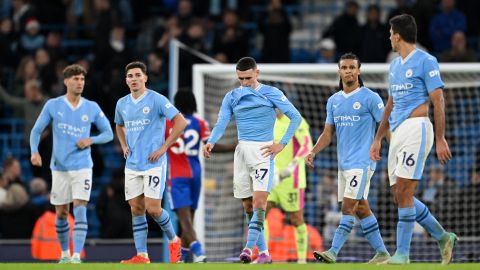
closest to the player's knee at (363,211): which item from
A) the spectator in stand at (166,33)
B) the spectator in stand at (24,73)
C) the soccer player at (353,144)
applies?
the soccer player at (353,144)

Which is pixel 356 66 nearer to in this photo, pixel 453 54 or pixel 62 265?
pixel 62 265

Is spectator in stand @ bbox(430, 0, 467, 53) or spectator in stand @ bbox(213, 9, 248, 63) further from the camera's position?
spectator in stand @ bbox(213, 9, 248, 63)

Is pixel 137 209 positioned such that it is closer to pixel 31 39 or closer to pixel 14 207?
pixel 14 207

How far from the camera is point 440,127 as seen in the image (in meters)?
10.3

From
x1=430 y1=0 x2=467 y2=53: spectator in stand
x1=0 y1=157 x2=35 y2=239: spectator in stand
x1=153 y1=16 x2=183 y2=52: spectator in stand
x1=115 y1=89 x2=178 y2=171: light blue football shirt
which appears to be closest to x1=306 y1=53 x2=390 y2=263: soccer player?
x1=115 y1=89 x2=178 y2=171: light blue football shirt

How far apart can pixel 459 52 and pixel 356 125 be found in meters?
7.30

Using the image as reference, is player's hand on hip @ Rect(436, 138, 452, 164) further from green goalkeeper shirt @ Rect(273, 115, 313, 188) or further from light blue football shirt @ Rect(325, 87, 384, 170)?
green goalkeeper shirt @ Rect(273, 115, 313, 188)

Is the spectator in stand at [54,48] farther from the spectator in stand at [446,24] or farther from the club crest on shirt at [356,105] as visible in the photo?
the club crest on shirt at [356,105]

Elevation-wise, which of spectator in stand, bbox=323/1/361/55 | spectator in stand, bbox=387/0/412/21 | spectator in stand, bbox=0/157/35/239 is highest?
spectator in stand, bbox=387/0/412/21

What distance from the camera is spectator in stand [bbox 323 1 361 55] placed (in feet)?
65.8

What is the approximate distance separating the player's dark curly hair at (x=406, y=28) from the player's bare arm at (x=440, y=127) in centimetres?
58

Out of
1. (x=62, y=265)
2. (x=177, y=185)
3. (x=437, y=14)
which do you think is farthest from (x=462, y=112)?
(x=62, y=265)

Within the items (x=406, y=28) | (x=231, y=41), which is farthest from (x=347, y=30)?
(x=406, y=28)

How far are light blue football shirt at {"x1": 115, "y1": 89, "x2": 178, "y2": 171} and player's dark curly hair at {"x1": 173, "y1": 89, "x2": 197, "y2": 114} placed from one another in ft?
5.63
